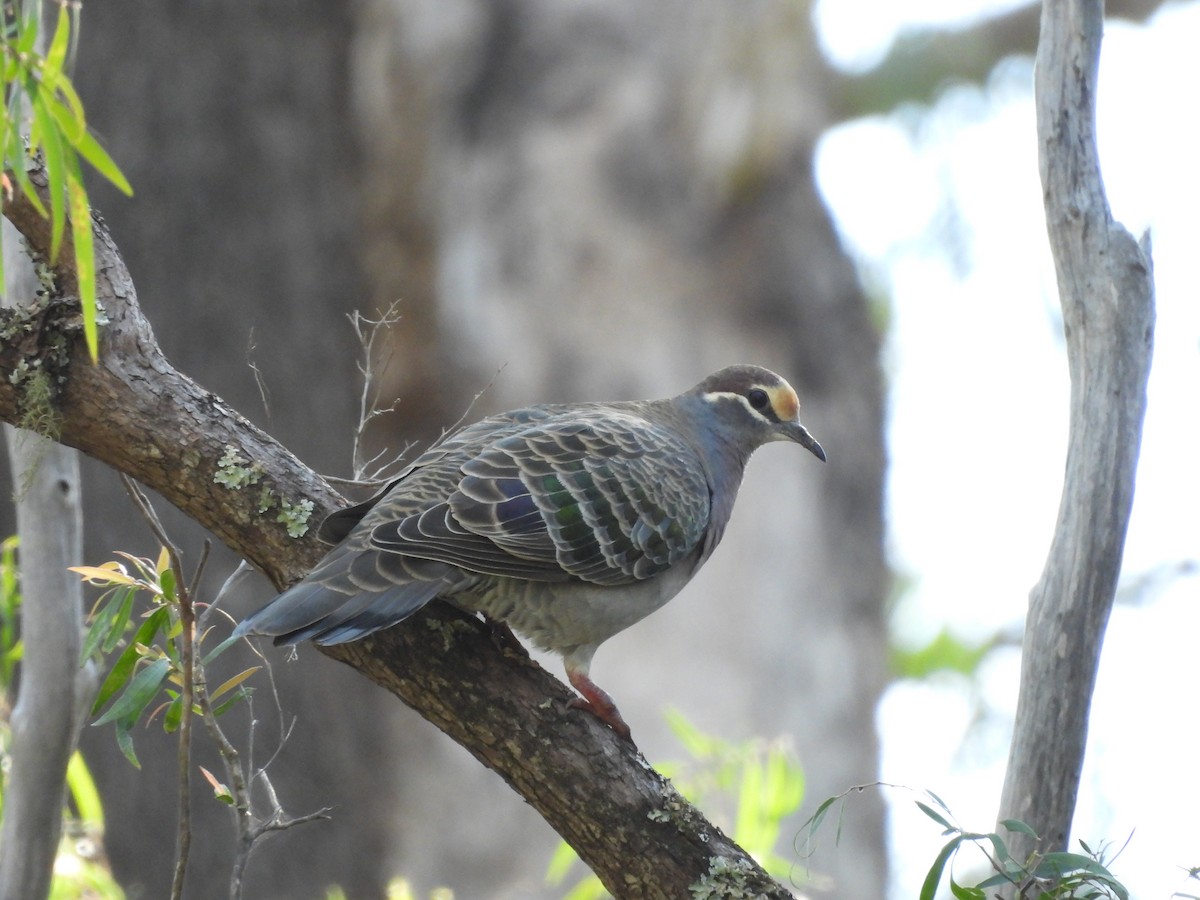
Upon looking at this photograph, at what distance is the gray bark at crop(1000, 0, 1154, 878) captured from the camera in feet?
8.09

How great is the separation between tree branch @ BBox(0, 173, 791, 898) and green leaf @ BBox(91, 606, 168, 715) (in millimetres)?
188

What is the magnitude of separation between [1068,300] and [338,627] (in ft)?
5.14

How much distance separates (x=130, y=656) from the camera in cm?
241

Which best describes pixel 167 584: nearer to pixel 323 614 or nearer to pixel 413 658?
pixel 323 614

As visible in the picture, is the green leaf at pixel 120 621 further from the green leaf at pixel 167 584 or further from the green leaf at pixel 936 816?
the green leaf at pixel 936 816

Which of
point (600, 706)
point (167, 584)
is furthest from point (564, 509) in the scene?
point (167, 584)

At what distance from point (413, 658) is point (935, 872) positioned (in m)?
0.97

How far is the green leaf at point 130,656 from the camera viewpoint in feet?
7.86

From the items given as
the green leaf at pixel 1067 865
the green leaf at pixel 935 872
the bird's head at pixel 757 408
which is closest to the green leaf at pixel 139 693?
the green leaf at pixel 935 872

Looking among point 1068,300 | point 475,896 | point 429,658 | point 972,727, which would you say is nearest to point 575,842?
point 429,658

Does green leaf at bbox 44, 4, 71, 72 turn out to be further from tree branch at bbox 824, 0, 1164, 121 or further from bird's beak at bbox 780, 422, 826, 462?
tree branch at bbox 824, 0, 1164, 121

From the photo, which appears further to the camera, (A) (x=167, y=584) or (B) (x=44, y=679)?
(B) (x=44, y=679)

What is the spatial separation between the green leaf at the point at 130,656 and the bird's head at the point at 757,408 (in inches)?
64.3

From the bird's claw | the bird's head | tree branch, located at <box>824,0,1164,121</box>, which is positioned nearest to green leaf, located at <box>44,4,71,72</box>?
the bird's claw
